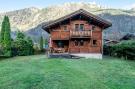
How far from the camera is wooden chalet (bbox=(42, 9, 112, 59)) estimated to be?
5666cm

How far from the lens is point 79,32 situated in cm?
5631

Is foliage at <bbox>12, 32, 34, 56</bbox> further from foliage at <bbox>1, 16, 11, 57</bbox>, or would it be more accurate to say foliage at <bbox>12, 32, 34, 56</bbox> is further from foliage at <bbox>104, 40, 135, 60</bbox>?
foliage at <bbox>104, 40, 135, 60</bbox>

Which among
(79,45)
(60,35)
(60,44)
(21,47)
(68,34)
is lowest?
(21,47)

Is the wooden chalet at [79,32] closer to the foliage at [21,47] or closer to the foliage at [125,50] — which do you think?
the foliage at [125,50]

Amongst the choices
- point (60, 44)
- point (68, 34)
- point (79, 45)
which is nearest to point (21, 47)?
point (60, 44)

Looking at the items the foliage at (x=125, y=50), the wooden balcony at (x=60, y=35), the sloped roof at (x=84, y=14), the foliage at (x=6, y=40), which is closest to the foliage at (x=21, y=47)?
the foliage at (x=6, y=40)

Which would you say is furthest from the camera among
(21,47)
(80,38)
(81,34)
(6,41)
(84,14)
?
(21,47)

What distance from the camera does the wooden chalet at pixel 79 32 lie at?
56.7m

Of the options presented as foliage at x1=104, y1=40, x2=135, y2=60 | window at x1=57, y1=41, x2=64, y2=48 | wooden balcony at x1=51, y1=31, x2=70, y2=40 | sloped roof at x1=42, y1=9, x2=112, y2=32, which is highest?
sloped roof at x1=42, y1=9, x2=112, y2=32

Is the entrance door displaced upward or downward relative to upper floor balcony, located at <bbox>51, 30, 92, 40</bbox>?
downward

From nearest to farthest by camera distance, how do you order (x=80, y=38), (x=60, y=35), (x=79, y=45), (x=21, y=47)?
(x=80, y=38) → (x=60, y=35) → (x=79, y=45) → (x=21, y=47)

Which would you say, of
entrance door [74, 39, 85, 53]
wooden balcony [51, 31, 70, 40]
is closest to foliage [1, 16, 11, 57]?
wooden balcony [51, 31, 70, 40]

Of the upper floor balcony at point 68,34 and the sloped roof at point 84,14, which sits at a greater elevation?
the sloped roof at point 84,14

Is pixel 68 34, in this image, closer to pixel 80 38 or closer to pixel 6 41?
pixel 80 38
